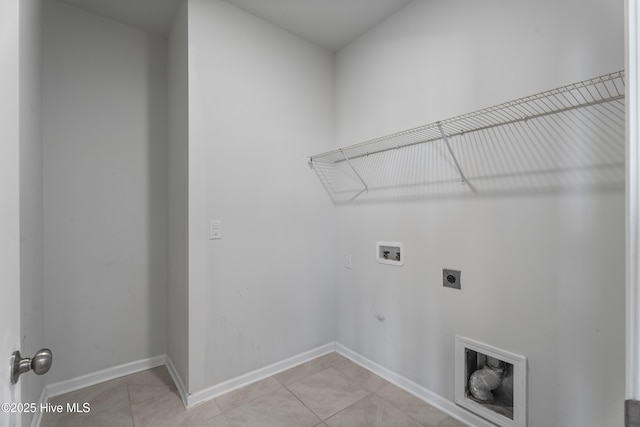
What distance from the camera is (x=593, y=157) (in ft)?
3.96

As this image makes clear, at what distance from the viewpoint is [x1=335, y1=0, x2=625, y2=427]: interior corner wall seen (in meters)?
1.20

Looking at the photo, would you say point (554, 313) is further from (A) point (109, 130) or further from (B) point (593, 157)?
(A) point (109, 130)

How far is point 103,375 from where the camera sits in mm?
2008

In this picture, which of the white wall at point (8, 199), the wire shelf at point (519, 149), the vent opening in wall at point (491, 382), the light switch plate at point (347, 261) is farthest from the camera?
the light switch plate at point (347, 261)

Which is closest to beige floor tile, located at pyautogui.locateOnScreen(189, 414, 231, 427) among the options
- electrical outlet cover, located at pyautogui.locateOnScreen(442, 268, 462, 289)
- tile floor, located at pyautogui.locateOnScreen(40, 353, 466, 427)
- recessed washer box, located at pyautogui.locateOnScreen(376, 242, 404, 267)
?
tile floor, located at pyautogui.locateOnScreen(40, 353, 466, 427)

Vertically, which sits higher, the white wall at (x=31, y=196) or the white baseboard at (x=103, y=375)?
the white wall at (x=31, y=196)

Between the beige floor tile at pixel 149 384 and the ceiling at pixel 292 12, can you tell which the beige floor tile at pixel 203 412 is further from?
the ceiling at pixel 292 12

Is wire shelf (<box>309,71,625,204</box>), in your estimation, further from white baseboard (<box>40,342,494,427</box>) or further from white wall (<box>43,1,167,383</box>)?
white wall (<box>43,1,167,383</box>)

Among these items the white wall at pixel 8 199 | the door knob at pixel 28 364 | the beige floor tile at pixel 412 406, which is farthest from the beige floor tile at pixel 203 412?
the door knob at pixel 28 364

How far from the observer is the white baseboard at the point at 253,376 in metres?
1.78

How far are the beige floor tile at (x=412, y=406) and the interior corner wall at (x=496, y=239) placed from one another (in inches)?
4.4

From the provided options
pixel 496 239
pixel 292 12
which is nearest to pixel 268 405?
pixel 496 239

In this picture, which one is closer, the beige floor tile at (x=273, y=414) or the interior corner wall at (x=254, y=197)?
the beige floor tile at (x=273, y=414)

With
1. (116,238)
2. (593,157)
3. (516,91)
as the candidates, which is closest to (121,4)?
(116,238)
